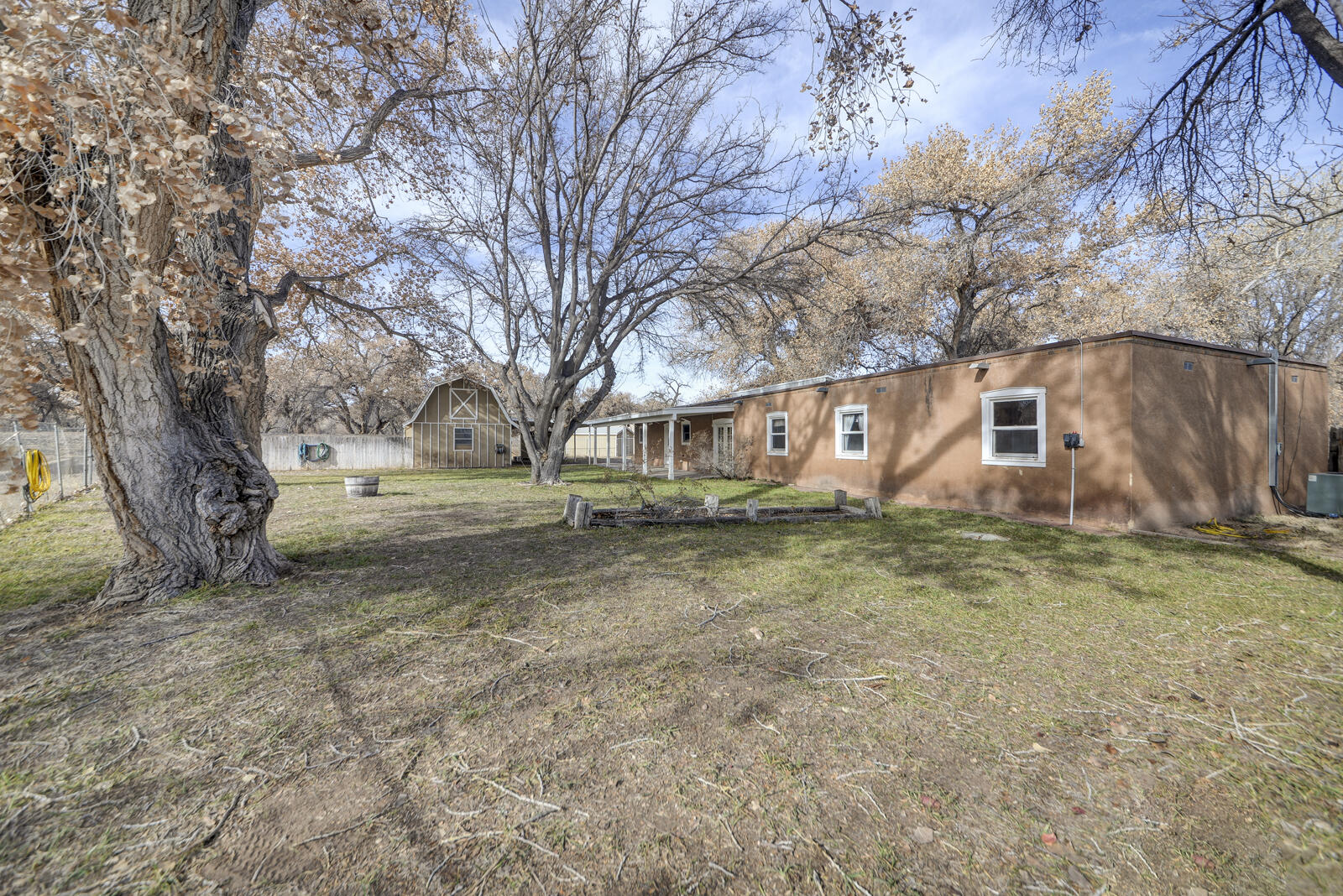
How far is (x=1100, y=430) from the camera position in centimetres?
756

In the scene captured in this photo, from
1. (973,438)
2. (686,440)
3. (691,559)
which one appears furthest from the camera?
(686,440)

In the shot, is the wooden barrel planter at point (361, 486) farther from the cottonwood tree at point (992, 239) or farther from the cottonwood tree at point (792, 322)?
the cottonwood tree at point (992, 239)

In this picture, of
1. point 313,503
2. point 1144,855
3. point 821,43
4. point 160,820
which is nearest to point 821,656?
point 1144,855

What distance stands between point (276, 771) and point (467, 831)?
0.95 m

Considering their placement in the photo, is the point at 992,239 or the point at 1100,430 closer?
the point at 1100,430

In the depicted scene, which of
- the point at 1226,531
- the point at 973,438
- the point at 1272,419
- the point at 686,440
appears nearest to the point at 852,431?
the point at 973,438

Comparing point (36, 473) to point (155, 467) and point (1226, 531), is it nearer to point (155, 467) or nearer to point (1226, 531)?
point (155, 467)

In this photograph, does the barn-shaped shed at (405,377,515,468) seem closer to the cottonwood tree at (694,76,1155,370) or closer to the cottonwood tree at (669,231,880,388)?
the cottonwood tree at (669,231,880,388)

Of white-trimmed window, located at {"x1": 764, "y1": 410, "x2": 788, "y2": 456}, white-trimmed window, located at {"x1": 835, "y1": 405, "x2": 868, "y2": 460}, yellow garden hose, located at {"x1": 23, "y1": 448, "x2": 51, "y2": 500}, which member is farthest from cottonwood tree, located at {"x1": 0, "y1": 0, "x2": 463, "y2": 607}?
white-trimmed window, located at {"x1": 764, "y1": 410, "x2": 788, "y2": 456}

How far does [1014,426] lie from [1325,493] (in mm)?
5144

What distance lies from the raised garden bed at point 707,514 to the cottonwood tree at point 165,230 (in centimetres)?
390

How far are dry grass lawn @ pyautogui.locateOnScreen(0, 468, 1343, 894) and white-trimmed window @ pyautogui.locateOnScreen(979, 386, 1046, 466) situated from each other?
3.78 m

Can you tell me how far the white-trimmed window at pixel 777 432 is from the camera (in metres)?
15.0

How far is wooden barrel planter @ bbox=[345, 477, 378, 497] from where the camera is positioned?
1181 centimetres
